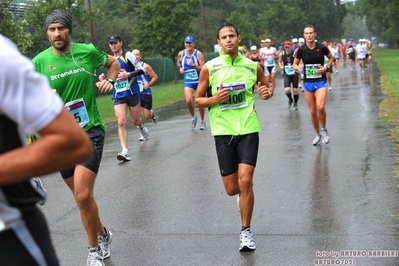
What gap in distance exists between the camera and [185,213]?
7.34 metres

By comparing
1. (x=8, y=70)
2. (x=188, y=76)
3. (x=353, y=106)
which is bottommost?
(x=353, y=106)

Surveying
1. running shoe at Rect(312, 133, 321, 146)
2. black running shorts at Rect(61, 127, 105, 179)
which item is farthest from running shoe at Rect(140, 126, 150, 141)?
black running shorts at Rect(61, 127, 105, 179)

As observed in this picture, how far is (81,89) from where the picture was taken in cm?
568

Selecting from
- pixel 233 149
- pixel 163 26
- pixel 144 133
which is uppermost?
pixel 163 26

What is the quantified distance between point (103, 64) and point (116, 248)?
64.4 inches

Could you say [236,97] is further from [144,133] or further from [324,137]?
[144,133]

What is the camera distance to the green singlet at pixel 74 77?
560 cm

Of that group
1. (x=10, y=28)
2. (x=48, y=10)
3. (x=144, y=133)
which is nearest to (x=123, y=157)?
(x=144, y=133)

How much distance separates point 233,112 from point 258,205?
167cm

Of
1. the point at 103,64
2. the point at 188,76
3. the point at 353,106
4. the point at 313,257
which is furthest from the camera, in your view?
the point at 353,106

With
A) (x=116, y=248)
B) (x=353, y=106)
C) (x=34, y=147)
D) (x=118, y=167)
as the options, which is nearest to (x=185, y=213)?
(x=116, y=248)

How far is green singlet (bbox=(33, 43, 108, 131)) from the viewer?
18.4 ft

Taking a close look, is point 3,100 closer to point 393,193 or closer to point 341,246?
point 341,246

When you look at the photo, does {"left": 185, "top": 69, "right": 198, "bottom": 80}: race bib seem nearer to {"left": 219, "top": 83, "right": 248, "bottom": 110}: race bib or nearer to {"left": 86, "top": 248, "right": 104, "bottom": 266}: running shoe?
{"left": 219, "top": 83, "right": 248, "bottom": 110}: race bib
